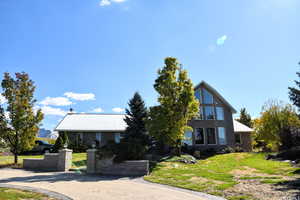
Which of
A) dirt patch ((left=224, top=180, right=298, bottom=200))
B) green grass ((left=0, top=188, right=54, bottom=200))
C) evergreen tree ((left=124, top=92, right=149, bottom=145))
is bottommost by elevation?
dirt patch ((left=224, top=180, right=298, bottom=200))

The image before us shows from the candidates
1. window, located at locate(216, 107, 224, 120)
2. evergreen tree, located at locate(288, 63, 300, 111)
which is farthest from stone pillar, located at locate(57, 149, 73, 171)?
window, located at locate(216, 107, 224, 120)

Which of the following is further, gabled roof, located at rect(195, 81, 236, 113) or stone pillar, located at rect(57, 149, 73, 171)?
gabled roof, located at rect(195, 81, 236, 113)

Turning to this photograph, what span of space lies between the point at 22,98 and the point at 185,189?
13.9 meters

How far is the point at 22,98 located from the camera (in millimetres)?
15742

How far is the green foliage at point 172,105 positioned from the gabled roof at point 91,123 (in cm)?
1167

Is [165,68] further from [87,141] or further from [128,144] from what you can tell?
[87,141]

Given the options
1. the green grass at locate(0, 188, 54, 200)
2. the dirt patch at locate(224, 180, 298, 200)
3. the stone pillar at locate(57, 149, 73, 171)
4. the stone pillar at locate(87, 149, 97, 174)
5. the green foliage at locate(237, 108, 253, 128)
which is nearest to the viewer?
the green grass at locate(0, 188, 54, 200)

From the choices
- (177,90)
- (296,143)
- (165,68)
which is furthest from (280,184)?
(296,143)

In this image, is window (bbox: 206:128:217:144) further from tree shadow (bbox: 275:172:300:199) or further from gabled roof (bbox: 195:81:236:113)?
tree shadow (bbox: 275:172:300:199)

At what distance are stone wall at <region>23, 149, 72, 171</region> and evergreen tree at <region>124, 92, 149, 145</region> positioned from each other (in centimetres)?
737

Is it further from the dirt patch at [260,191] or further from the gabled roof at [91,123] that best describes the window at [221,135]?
the dirt patch at [260,191]

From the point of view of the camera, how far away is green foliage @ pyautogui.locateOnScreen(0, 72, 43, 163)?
1530cm

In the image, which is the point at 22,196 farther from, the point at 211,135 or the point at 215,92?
the point at 215,92

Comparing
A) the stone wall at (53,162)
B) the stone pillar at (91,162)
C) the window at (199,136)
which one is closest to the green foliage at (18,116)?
the stone wall at (53,162)
